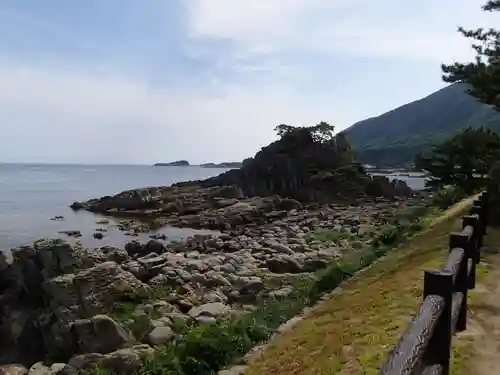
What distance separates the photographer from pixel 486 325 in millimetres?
5766

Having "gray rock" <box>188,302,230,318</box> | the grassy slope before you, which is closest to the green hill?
"gray rock" <box>188,302,230,318</box>

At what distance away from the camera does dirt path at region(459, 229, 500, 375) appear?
15.7 ft

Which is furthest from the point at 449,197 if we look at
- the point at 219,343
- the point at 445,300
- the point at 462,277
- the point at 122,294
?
the point at 445,300

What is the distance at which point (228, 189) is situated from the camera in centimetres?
5397

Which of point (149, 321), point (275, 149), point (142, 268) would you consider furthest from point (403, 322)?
point (275, 149)

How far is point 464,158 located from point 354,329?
9.48 meters

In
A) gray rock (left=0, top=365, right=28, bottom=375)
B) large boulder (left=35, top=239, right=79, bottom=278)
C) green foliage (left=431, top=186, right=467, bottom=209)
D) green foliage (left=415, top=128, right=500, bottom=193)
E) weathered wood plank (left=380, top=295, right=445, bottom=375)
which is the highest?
green foliage (left=415, top=128, right=500, bottom=193)

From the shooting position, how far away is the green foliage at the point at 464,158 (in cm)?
1367

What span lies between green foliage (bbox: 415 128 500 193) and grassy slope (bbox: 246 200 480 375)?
17.5 ft

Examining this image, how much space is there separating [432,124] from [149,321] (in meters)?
182

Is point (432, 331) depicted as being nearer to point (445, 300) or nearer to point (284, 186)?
point (445, 300)

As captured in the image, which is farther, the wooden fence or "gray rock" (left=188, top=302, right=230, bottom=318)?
"gray rock" (left=188, top=302, right=230, bottom=318)

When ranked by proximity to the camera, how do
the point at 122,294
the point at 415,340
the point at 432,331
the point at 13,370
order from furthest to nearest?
the point at 122,294
the point at 13,370
the point at 432,331
the point at 415,340

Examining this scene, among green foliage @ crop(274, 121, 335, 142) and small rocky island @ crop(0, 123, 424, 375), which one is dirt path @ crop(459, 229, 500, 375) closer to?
small rocky island @ crop(0, 123, 424, 375)
